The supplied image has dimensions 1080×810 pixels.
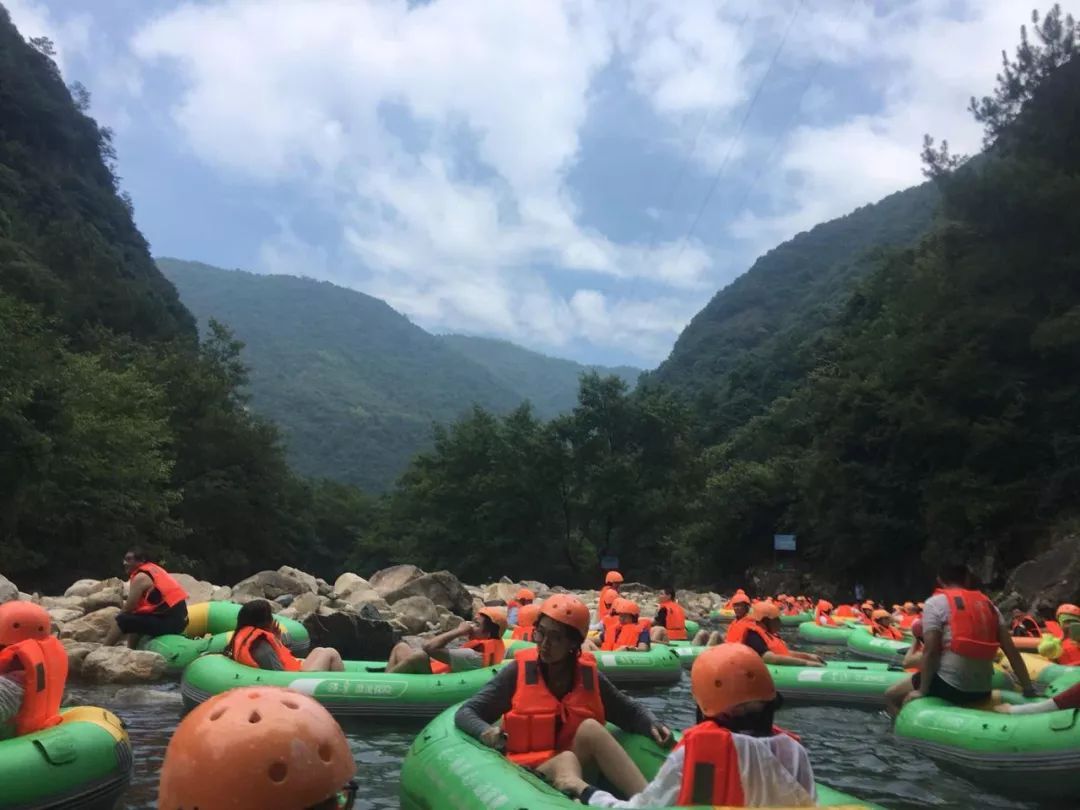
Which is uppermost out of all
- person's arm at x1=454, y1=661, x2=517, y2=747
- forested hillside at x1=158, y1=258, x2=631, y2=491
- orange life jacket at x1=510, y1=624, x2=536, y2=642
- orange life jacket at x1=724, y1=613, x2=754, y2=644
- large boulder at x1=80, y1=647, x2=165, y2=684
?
forested hillside at x1=158, y1=258, x2=631, y2=491

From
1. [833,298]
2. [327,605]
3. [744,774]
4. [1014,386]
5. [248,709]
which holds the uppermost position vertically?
[833,298]

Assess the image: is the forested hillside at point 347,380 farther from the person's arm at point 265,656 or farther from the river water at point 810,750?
the person's arm at point 265,656

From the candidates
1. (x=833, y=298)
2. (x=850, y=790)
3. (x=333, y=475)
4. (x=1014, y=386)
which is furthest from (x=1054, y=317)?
(x=333, y=475)

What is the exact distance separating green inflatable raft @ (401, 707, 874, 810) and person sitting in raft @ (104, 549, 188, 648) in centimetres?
607

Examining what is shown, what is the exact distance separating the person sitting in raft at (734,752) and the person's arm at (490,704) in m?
1.61

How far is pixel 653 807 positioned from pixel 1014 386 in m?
23.1

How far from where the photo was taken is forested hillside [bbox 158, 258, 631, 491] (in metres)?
100

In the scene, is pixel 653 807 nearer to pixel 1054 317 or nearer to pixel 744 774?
pixel 744 774

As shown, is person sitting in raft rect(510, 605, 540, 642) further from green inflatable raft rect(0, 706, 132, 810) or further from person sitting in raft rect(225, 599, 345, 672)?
green inflatable raft rect(0, 706, 132, 810)

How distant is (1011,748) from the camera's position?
5832 millimetres

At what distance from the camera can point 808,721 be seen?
8.75 m

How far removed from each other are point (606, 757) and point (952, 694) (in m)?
3.49

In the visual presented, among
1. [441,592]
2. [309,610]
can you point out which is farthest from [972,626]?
[441,592]

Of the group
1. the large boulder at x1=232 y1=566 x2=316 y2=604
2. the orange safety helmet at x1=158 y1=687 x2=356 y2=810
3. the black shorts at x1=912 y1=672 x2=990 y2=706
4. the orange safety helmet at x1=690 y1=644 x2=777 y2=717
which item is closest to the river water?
the black shorts at x1=912 y1=672 x2=990 y2=706
